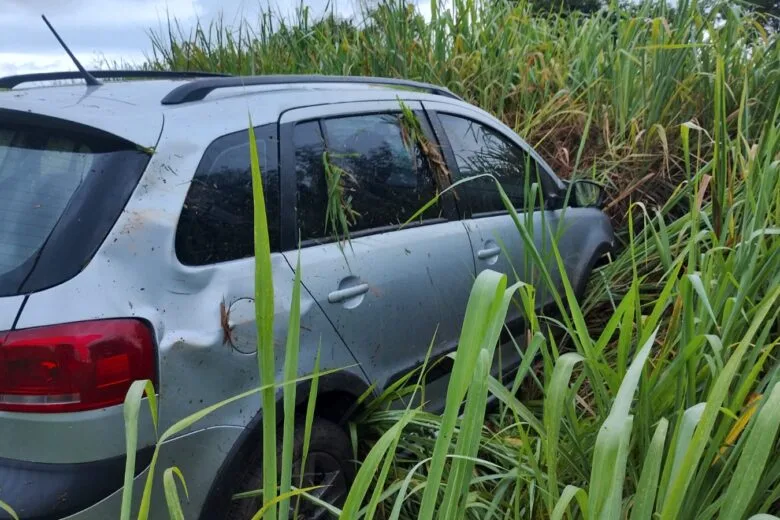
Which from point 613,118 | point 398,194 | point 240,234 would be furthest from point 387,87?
point 613,118

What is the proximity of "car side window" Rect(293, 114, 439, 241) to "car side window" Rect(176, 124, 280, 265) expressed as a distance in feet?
0.35

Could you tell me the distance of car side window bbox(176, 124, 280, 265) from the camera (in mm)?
1851

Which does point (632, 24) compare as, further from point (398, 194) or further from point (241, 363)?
point (241, 363)

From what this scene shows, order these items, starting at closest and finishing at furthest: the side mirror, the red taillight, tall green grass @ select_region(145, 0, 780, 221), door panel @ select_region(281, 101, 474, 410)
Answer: the red taillight → door panel @ select_region(281, 101, 474, 410) → the side mirror → tall green grass @ select_region(145, 0, 780, 221)

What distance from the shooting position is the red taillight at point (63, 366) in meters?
1.57

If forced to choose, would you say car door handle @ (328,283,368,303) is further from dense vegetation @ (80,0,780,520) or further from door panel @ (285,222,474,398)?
dense vegetation @ (80,0,780,520)

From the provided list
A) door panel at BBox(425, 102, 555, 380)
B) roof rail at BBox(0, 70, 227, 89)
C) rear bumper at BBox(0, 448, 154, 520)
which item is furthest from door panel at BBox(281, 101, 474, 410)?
rear bumper at BBox(0, 448, 154, 520)

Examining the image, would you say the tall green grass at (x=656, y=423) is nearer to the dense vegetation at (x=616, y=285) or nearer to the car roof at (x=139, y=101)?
the dense vegetation at (x=616, y=285)

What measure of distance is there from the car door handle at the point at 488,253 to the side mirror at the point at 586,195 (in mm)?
815

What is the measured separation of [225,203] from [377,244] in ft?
1.91

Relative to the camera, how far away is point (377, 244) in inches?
92.7

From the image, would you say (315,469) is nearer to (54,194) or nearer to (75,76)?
(54,194)

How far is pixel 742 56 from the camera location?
455cm

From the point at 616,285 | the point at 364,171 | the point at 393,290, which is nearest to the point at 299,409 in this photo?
the point at 393,290
